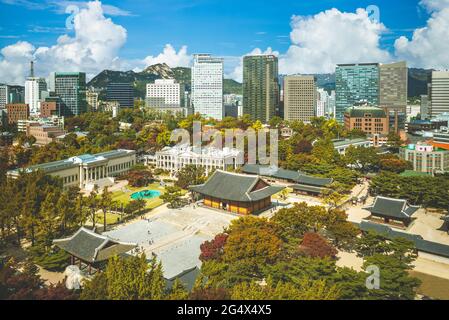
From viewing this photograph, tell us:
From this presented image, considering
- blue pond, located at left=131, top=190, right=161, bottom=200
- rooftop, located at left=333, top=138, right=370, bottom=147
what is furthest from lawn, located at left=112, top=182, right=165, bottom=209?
rooftop, located at left=333, top=138, right=370, bottom=147

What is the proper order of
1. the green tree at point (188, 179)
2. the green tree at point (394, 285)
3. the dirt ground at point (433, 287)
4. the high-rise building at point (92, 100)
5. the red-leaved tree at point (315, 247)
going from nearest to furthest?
the green tree at point (394, 285), the dirt ground at point (433, 287), the red-leaved tree at point (315, 247), the green tree at point (188, 179), the high-rise building at point (92, 100)

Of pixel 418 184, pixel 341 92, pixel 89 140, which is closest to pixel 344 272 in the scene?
pixel 418 184

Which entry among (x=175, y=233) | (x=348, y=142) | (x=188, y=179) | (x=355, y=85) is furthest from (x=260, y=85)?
(x=175, y=233)

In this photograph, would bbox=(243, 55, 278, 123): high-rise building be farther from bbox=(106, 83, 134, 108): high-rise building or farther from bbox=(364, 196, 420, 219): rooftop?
bbox=(364, 196, 420, 219): rooftop

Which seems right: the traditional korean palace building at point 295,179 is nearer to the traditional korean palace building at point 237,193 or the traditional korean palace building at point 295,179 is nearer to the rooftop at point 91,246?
the traditional korean palace building at point 237,193

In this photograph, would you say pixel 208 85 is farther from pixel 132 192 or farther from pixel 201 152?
pixel 132 192

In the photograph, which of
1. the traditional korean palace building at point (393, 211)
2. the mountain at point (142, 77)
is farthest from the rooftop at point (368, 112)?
the mountain at point (142, 77)
